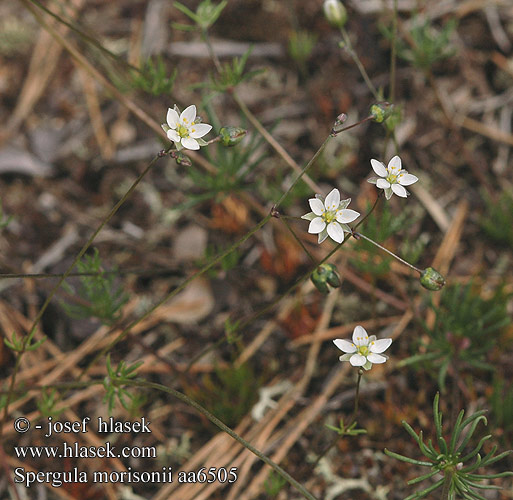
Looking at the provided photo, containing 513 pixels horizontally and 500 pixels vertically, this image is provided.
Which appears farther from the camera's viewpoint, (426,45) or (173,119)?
(426,45)

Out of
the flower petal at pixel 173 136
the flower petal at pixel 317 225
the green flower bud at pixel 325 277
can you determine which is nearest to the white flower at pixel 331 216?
the flower petal at pixel 317 225

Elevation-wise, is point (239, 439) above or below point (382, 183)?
below

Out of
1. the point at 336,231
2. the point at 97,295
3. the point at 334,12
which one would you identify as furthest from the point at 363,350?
the point at 334,12

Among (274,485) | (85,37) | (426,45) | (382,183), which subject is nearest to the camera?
(382,183)

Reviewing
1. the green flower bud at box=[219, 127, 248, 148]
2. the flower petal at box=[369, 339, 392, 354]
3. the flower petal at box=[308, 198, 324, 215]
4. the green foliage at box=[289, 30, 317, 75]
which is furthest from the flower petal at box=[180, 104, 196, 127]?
the green foliage at box=[289, 30, 317, 75]

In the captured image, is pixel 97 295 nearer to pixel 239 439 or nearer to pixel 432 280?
pixel 239 439

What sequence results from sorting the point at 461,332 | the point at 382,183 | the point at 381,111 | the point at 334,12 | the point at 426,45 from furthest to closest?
the point at 426,45
the point at 334,12
the point at 461,332
the point at 381,111
the point at 382,183

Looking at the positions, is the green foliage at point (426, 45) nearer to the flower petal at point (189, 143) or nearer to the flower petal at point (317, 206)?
the flower petal at point (317, 206)
